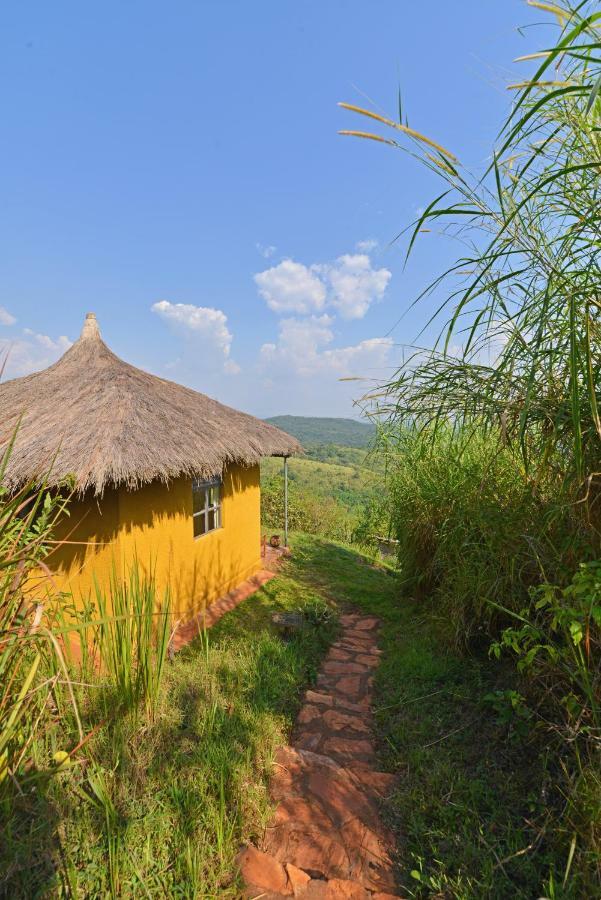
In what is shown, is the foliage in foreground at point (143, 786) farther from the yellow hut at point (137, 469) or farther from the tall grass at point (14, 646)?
the yellow hut at point (137, 469)

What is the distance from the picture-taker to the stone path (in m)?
1.81

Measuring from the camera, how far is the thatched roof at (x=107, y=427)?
3922 millimetres

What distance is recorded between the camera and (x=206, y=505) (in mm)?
5805

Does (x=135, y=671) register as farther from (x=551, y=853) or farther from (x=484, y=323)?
(x=484, y=323)

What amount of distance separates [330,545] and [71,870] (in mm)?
8105

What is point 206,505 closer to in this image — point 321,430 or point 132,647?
point 132,647

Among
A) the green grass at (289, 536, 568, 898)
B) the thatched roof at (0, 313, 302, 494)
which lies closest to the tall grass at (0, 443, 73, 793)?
the green grass at (289, 536, 568, 898)

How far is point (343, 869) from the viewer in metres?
1.89

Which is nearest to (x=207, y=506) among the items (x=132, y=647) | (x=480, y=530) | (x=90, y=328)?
(x=90, y=328)

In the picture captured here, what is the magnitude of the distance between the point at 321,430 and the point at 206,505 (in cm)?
8160

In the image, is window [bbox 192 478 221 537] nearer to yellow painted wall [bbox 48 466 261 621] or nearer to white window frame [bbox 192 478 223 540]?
white window frame [bbox 192 478 223 540]

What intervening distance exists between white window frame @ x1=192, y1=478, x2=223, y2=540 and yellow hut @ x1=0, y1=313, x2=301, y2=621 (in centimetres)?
2

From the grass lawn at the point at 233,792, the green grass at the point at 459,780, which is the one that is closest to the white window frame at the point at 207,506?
the grass lawn at the point at 233,792

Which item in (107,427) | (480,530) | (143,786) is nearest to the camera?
(143,786)
